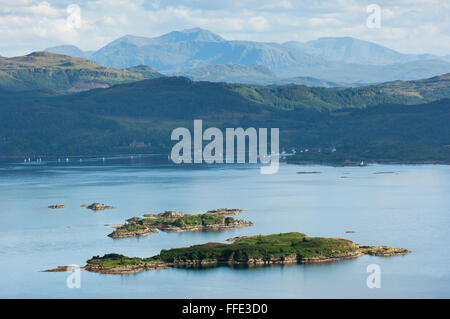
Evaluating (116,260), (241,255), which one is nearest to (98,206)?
(116,260)

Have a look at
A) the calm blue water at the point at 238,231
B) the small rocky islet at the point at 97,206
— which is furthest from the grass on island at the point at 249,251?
the small rocky islet at the point at 97,206

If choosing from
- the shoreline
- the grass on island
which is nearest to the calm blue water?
the shoreline

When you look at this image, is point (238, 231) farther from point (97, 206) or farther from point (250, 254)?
point (97, 206)

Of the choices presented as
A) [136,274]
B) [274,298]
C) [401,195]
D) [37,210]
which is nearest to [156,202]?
[37,210]

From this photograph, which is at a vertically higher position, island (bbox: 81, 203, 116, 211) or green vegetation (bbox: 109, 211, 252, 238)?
island (bbox: 81, 203, 116, 211)

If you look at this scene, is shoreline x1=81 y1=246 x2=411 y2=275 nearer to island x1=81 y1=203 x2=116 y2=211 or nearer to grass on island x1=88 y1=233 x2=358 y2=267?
grass on island x1=88 y1=233 x2=358 y2=267

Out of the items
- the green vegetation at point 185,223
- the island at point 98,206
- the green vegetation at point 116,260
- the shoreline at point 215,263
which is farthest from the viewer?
the island at point 98,206

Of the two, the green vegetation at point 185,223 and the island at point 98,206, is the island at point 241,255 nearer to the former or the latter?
the green vegetation at point 185,223

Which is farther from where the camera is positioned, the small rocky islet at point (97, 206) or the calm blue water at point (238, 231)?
the small rocky islet at point (97, 206)
